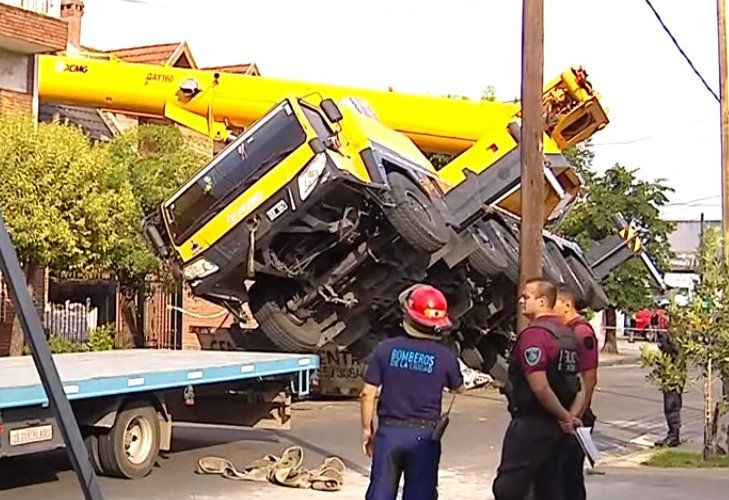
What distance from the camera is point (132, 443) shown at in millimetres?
11367

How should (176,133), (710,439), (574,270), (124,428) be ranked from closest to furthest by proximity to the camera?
(124,428), (710,439), (574,270), (176,133)

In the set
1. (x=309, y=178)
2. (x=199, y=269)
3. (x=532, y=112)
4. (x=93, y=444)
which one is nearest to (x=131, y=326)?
(x=199, y=269)

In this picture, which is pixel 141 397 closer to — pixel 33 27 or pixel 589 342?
pixel 589 342

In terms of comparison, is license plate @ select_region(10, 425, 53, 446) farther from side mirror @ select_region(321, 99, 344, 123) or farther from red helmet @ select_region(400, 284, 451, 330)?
side mirror @ select_region(321, 99, 344, 123)

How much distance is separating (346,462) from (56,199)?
6178 millimetres

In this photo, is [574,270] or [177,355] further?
[574,270]

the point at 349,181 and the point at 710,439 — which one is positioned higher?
the point at 349,181

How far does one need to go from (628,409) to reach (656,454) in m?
6.85

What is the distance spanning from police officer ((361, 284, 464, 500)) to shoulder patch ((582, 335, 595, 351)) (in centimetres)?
95

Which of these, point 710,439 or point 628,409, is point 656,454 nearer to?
point 710,439

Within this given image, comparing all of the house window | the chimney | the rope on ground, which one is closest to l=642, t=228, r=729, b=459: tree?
the rope on ground

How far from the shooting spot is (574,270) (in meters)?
16.9

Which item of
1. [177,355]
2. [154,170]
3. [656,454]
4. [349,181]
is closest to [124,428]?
[177,355]

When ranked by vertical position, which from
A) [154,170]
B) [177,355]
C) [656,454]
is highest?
[154,170]
